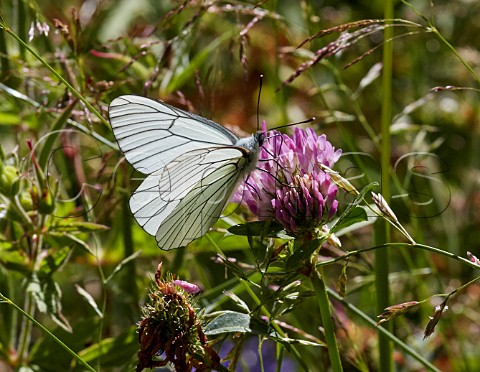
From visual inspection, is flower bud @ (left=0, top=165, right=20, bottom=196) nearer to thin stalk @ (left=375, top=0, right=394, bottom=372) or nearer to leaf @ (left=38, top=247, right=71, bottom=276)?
leaf @ (left=38, top=247, right=71, bottom=276)

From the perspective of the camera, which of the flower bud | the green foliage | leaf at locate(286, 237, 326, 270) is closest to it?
leaf at locate(286, 237, 326, 270)

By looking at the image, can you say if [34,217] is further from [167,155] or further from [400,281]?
[400,281]

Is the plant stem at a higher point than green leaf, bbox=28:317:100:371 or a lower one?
higher

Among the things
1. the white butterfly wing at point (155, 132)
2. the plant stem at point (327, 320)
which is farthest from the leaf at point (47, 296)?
the plant stem at point (327, 320)

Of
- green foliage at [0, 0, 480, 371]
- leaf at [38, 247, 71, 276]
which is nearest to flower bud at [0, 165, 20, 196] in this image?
green foliage at [0, 0, 480, 371]

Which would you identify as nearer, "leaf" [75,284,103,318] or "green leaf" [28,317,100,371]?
"leaf" [75,284,103,318]

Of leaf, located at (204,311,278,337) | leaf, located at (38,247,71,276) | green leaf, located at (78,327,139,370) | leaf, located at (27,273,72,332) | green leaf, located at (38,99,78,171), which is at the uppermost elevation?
green leaf, located at (38,99,78,171)

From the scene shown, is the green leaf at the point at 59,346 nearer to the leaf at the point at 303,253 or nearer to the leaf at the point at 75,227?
the leaf at the point at 75,227

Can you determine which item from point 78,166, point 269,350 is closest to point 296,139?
point 78,166
